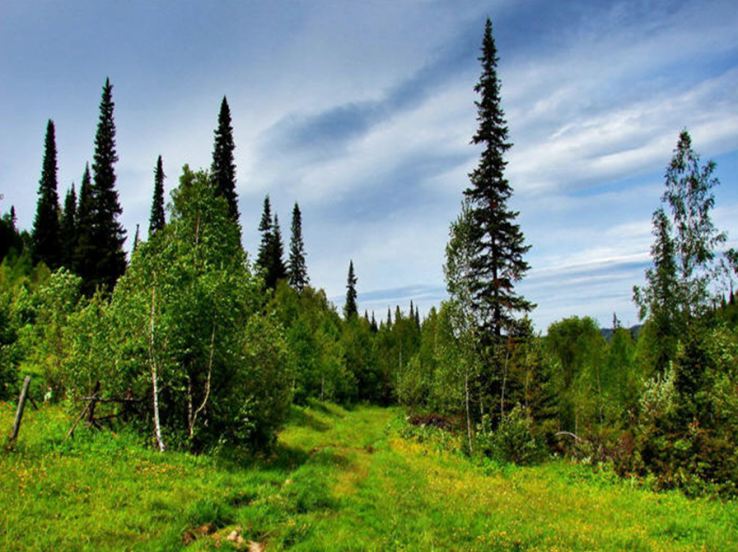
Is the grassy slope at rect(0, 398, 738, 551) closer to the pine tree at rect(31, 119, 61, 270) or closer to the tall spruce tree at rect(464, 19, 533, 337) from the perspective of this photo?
the tall spruce tree at rect(464, 19, 533, 337)

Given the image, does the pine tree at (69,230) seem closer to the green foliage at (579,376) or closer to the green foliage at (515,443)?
the green foliage at (515,443)

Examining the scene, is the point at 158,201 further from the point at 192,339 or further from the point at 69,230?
the point at 192,339

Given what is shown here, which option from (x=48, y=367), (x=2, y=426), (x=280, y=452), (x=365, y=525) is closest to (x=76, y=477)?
(x=2, y=426)

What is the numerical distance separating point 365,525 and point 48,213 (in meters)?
71.9

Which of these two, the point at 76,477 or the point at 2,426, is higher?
Result: the point at 2,426

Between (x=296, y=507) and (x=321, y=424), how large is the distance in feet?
69.7

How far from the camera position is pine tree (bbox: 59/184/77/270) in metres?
52.1

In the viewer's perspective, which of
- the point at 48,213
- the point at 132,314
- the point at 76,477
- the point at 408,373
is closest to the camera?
the point at 76,477

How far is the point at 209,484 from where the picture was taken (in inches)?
391

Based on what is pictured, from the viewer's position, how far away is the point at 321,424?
29688 millimetres

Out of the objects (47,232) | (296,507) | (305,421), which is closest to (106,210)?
(47,232)

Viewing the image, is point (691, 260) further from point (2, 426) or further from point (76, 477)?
point (2, 426)

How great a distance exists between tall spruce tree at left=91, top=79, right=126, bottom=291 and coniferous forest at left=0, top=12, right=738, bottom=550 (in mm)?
25649

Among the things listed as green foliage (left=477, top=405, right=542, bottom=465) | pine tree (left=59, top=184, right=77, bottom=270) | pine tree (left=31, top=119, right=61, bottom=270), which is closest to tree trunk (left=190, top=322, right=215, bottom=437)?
green foliage (left=477, top=405, right=542, bottom=465)
